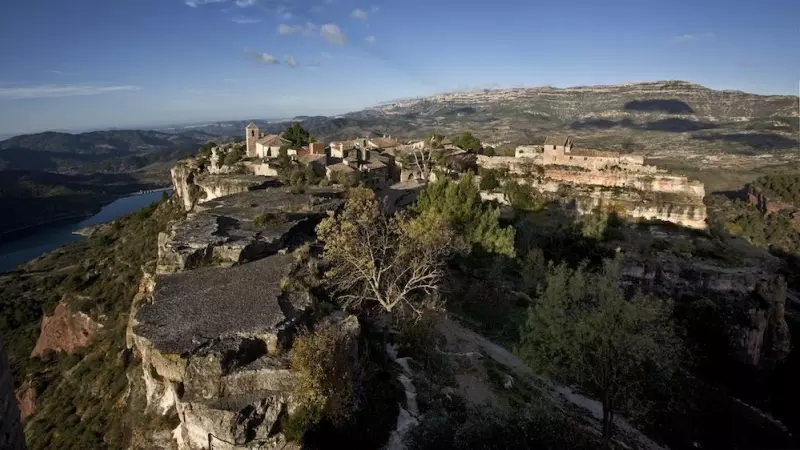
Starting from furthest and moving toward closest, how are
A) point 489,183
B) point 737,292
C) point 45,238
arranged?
point 45,238
point 489,183
point 737,292

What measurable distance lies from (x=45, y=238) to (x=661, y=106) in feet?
561

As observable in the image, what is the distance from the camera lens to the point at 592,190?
3064 cm

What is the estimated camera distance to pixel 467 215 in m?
22.0

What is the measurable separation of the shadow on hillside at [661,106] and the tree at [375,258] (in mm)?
161051

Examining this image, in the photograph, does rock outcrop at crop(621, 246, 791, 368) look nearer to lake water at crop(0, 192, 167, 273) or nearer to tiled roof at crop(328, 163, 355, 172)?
tiled roof at crop(328, 163, 355, 172)

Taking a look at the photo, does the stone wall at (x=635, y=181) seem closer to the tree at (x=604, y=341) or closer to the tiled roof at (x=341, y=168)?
the tiled roof at (x=341, y=168)

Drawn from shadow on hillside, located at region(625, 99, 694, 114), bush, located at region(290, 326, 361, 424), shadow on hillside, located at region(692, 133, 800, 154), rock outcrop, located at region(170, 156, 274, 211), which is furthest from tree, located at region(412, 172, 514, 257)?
shadow on hillside, located at region(625, 99, 694, 114)

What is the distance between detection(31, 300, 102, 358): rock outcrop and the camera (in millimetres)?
26719

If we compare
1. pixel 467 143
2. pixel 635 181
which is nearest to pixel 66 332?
pixel 467 143

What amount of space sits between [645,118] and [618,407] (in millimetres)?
154376

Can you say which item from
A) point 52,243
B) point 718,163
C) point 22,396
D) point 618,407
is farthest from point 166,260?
point 718,163

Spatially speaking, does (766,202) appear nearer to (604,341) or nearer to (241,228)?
(604,341)

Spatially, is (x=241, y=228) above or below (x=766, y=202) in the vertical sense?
above

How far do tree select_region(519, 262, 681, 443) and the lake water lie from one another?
85463 millimetres
